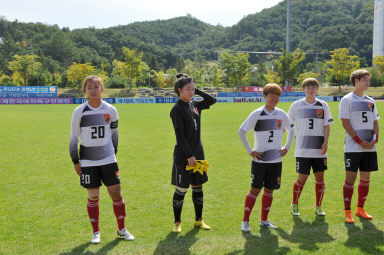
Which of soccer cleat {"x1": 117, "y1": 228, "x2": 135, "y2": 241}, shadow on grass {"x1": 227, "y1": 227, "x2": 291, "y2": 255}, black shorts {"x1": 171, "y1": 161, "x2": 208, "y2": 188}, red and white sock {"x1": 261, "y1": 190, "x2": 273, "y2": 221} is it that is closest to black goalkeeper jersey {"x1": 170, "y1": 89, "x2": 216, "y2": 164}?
black shorts {"x1": 171, "y1": 161, "x2": 208, "y2": 188}

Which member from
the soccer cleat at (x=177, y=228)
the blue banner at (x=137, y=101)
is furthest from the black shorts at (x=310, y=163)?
the blue banner at (x=137, y=101)

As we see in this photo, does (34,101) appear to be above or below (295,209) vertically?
above

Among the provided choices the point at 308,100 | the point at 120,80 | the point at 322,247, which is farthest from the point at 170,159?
the point at 120,80

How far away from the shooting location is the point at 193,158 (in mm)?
4406

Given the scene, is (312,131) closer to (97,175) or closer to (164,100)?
(97,175)

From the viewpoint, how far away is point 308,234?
178 inches

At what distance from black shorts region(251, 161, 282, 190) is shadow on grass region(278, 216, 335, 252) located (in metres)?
0.70

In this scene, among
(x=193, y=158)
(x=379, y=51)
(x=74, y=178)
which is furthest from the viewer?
(x=379, y=51)

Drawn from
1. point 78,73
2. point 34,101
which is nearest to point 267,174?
point 34,101

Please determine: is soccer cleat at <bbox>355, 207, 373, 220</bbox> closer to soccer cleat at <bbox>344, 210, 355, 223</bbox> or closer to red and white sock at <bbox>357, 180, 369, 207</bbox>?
red and white sock at <bbox>357, 180, 369, 207</bbox>

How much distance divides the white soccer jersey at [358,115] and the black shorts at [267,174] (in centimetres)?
131

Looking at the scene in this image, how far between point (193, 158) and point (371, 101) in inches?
116

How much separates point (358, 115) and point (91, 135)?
3.94 m

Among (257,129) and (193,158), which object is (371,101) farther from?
(193,158)
